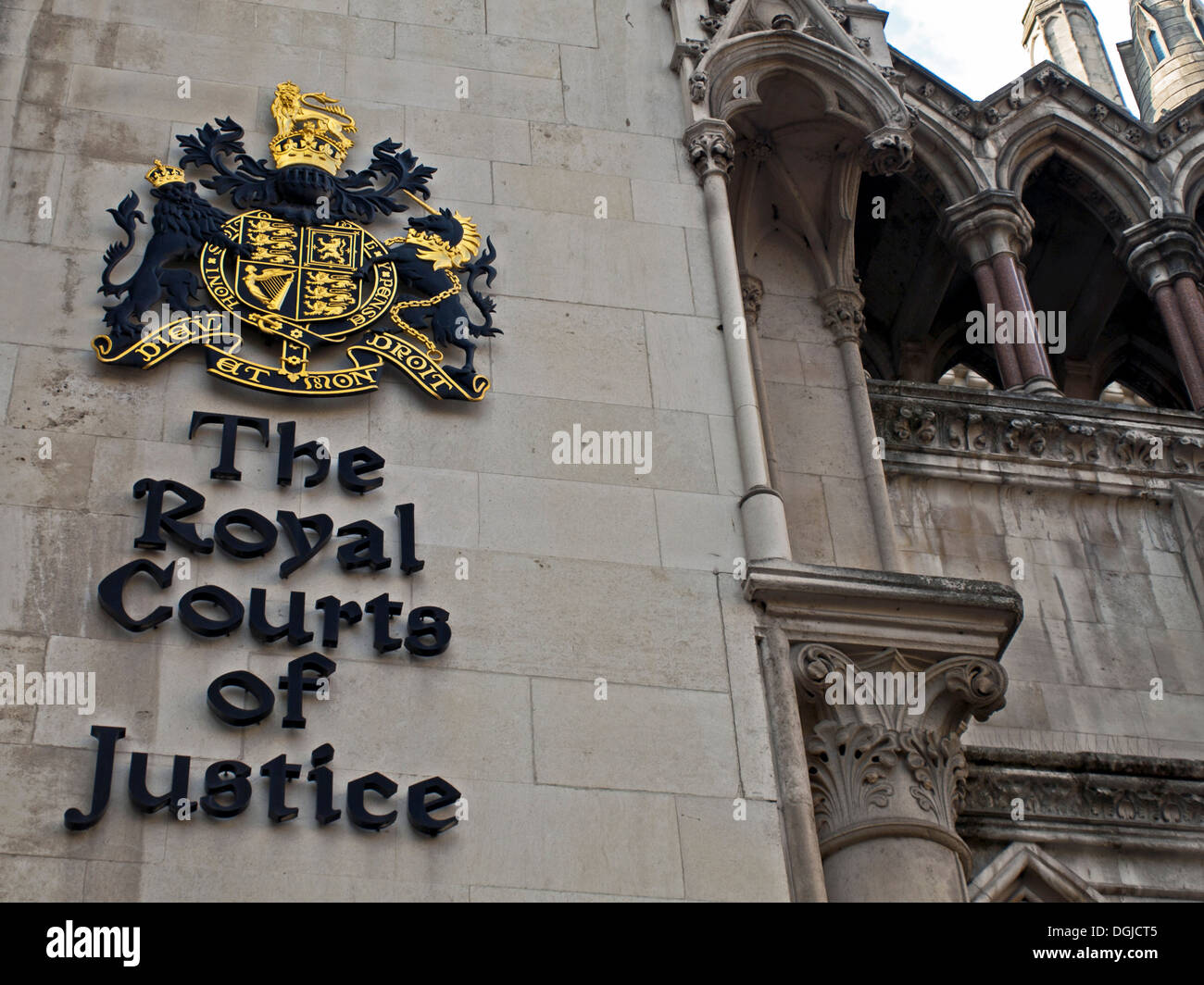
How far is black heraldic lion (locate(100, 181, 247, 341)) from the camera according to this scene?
11477 millimetres

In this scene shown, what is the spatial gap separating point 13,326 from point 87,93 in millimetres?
2264

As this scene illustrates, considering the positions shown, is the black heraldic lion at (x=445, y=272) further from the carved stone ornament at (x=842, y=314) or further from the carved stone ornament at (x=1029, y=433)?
the carved stone ornament at (x=1029, y=433)

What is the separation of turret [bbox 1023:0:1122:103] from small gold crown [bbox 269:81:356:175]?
9450 mm

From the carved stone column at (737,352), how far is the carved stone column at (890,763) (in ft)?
2.67

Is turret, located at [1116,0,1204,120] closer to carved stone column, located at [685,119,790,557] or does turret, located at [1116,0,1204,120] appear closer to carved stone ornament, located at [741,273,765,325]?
carved stone ornament, located at [741,273,765,325]

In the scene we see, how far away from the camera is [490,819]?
973cm

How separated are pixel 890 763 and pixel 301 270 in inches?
185

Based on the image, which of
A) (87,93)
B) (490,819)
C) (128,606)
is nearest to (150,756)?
(128,606)

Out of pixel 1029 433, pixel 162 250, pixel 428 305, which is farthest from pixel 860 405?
pixel 162 250

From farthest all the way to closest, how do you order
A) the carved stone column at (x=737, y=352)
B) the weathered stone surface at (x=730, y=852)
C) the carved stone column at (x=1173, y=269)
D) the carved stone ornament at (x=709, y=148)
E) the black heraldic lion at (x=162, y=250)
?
the carved stone column at (x=1173, y=269) → the carved stone ornament at (x=709, y=148) → the black heraldic lion at (x=162, y=250) → the carved stone column at (x=737, y=352) → the weathered stone surface at (x=730, y=852)

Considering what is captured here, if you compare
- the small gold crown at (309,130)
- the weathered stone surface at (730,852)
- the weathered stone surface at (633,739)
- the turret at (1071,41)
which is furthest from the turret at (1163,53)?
the weathered stone surface at (730,852)

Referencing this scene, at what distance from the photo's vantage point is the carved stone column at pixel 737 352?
37.1 feet

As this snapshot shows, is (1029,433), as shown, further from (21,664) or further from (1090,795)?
(21,664)
